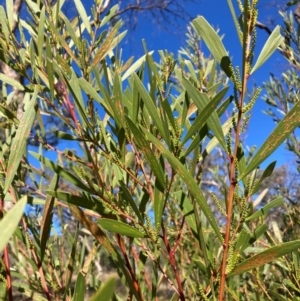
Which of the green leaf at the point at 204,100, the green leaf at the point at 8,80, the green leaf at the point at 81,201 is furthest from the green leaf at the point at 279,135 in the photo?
the green leaf at the point at 8,80

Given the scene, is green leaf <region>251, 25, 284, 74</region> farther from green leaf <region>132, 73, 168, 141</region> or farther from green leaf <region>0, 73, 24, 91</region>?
green leaf <region>0, 73, 24, 91</region>

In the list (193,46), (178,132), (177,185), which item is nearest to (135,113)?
(178,132)

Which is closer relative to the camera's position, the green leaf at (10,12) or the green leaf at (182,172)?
the green leaf at (182,172)

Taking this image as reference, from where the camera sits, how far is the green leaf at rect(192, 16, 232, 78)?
0.32m

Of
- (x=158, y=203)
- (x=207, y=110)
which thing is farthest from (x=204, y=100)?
(x=158, y=203)

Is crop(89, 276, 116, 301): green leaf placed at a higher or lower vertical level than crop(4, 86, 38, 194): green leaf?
lower

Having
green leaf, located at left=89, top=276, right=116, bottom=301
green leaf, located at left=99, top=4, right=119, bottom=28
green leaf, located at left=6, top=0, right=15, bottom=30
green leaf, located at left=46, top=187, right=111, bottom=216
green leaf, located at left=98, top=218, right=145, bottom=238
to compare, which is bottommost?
green leaf, located at left=89, top=276, right=116, bottom=301

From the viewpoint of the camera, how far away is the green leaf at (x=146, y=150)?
1.13 ft

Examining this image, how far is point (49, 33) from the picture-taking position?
59 cm

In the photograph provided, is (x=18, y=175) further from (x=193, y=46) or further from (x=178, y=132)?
(x=193, y=46)

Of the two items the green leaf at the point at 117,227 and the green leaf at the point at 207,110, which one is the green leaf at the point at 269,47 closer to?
the green leaf at the point at 207,110

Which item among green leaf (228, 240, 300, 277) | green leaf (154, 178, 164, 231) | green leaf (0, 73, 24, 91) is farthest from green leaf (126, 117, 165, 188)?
green leaf (0, 73, 24, 91)

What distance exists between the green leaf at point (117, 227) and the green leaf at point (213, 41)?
7.0 inches

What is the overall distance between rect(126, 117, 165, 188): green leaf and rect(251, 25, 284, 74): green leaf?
123mm
